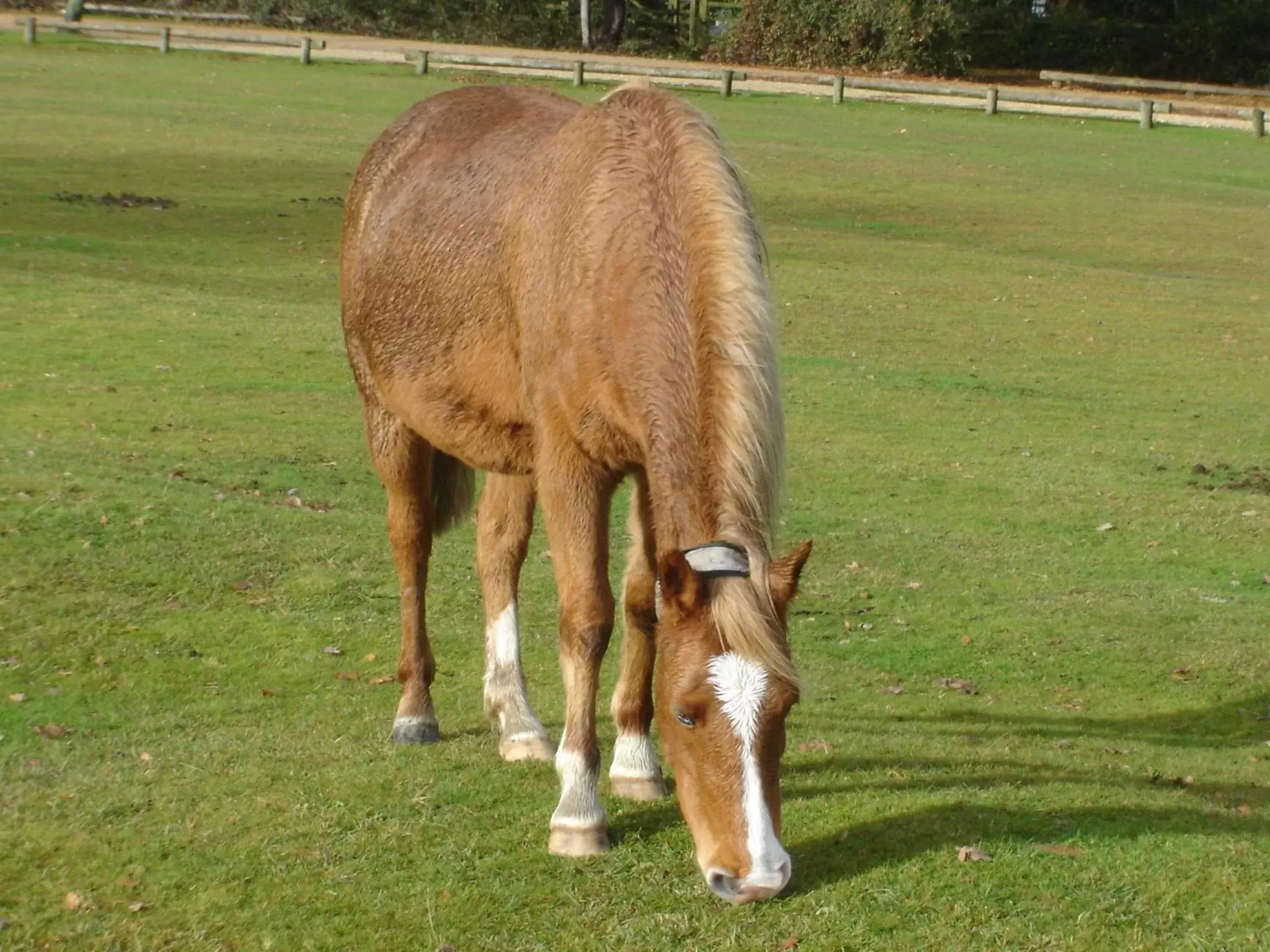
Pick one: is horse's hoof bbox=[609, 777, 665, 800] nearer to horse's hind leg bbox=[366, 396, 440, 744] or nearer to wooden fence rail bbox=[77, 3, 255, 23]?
horse's hind leg bbox=[366, 396, 440, 744]

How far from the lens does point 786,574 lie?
4539 millimetres

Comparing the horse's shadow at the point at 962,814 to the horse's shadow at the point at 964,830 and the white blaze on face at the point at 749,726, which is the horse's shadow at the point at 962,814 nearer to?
the horse's shadow at the point at 964,830

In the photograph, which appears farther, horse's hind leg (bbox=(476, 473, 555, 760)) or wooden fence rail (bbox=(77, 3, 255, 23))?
wooden fence rail (bbox=(77, 3, 255, 23))

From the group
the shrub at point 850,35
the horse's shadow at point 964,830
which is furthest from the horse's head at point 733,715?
the shrub at point 850,35

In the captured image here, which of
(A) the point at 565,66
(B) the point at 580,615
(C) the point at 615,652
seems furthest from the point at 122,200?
(A) the point at 565,66

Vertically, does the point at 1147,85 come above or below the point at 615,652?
above

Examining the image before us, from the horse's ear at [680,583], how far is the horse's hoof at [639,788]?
1.54 metres

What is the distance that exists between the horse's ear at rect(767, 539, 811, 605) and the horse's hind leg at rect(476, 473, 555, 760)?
7.46 feet

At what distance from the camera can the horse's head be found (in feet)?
14.2

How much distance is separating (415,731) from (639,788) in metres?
1.35

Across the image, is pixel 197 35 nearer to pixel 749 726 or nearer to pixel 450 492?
pixel 450 492

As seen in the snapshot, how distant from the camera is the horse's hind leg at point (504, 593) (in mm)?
6676

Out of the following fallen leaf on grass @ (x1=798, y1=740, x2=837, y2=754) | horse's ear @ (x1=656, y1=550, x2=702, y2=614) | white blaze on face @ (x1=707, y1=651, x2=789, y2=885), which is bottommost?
fallen leaf on grass @ (x1=798, y1=740, x2=837, y2=754)

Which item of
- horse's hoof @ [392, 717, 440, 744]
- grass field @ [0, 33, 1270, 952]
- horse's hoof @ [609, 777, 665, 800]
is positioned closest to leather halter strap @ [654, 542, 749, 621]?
grass field @ [0, 33, 1270, 952]
